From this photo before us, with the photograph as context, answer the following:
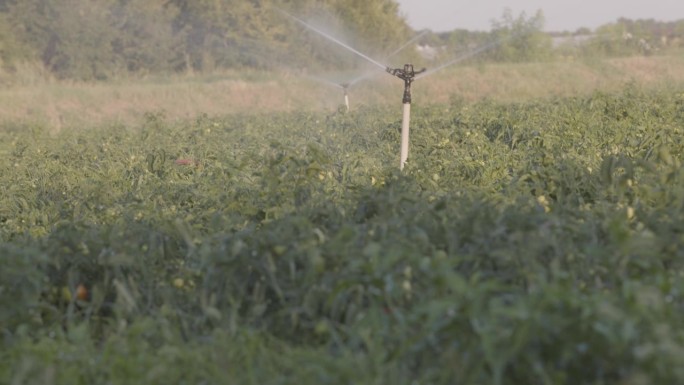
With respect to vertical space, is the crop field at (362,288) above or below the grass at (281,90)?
above

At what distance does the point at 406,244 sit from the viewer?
392cm

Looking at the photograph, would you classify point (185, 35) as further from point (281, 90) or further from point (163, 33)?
point (281, 90)

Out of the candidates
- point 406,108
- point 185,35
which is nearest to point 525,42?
point 185,35

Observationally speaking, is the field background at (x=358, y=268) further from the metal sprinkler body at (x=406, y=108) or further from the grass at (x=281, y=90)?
the grass at (x=281, y=90)

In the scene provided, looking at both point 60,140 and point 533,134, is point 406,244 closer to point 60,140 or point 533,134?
point 533,134

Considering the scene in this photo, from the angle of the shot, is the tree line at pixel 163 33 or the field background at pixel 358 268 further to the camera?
the tree line at pixel 163 33

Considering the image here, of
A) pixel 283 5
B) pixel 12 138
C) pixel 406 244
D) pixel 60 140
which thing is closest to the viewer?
pixel 406 244

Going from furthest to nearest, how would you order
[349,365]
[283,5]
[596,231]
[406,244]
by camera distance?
[283,5]
[596,231]
[406,244]
[349,365]

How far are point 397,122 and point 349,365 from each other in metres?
9.54

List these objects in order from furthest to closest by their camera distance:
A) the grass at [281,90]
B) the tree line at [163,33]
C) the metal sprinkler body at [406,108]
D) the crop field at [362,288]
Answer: the tree line at [163,33], the grass at [281,90], the metal sprinkler body at [406,108], the crop field at [362,288]

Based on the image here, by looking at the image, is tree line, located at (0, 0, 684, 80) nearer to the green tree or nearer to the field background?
the green tree

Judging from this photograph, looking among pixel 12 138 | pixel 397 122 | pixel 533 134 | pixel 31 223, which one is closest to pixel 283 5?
pixel 12 138

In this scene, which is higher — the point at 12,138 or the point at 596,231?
the point at 596,231

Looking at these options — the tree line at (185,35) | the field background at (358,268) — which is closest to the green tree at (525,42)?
the tree line at (185,35)
